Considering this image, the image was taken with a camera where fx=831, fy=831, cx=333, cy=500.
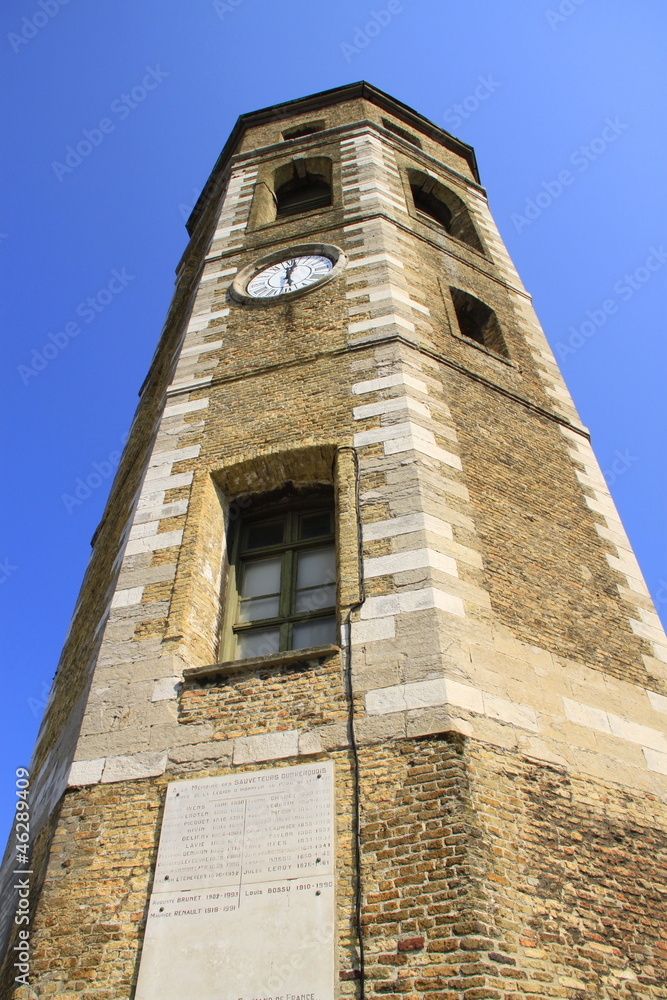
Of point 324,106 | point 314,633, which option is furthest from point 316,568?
point 324,106

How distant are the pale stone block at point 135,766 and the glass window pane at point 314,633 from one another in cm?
153

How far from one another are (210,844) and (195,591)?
2.28 m

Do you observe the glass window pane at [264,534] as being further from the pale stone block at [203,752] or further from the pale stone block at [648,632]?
the pale stone block at [648,632]

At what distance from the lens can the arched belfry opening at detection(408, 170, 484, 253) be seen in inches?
608

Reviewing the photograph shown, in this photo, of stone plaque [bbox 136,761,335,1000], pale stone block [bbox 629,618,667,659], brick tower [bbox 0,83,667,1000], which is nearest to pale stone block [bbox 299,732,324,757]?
brick tower [bbox 0,83,667,1000]

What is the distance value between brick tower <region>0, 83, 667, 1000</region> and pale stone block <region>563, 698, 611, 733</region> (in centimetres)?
2

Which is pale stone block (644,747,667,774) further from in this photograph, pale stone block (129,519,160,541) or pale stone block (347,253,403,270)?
pale stone block (347,253,403,270)

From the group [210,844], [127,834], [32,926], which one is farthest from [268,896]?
[32,926]

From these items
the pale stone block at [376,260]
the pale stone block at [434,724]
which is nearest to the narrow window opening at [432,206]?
the pale stone block at [376,260]

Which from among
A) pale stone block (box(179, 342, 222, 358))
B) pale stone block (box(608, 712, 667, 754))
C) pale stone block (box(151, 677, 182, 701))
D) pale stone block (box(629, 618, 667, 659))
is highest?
pale stone block (box(179, 342, 222, 358))

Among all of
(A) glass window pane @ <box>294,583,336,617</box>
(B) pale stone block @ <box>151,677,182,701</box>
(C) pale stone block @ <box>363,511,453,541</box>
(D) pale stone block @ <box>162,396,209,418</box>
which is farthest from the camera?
(D) pale stone block @ <box>162,396,209,418</box>

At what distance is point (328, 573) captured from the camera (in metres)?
7.41

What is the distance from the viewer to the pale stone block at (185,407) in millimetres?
9188

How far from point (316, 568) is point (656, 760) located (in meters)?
3.18
